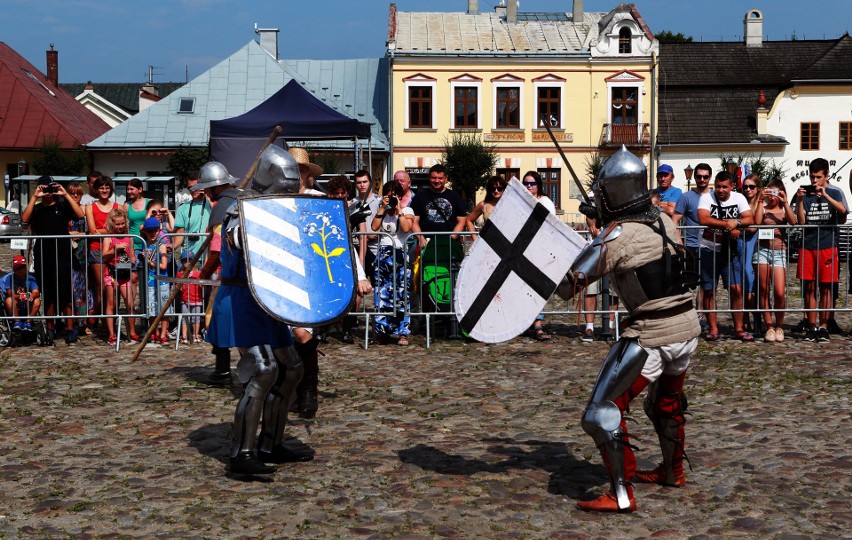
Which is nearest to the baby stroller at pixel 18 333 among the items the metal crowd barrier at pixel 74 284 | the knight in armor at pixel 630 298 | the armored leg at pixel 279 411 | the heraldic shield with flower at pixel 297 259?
the metal crowd barrier at pixel 74 284

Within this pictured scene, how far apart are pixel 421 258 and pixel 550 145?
34.8m

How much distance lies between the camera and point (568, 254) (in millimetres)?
5621

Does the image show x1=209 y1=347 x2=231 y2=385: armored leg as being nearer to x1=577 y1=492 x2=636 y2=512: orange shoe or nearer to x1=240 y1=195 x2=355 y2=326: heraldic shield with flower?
x1=240 y1=195 x2=355 y2=326: heraldic shield with flower

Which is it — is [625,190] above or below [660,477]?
above

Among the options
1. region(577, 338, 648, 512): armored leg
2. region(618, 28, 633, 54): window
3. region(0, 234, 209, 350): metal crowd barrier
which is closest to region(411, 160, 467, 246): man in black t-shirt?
region(0, 234, 209, 350): metal crowd barrier

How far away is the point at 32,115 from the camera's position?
164 feet

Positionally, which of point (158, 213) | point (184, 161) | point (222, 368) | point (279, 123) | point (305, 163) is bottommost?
point (222, 368)

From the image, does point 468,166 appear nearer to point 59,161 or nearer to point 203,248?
point 59,161

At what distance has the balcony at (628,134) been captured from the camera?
152 feet

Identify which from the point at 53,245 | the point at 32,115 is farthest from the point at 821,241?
the point at 32,115

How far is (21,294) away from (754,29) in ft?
160

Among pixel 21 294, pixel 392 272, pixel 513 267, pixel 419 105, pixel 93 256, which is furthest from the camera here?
pixel 419 105

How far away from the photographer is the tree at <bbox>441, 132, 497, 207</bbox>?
43875 mm

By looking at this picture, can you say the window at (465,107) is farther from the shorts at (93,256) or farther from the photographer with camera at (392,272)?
the shorts at (93,256)
